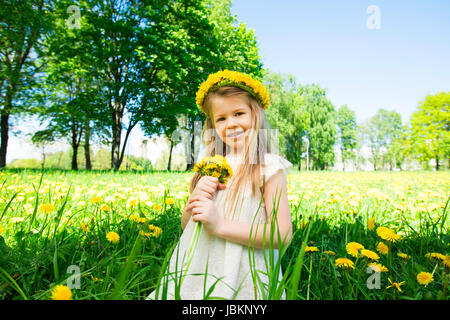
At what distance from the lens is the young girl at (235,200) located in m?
1.08

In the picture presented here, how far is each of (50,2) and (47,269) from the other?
17443mm

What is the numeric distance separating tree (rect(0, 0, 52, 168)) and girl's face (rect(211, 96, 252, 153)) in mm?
13980

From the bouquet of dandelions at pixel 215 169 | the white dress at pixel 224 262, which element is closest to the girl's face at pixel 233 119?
the white dress at pixel 224 262

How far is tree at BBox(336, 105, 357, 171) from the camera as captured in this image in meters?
42.0

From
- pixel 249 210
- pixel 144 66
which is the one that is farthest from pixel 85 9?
pixel 249 210

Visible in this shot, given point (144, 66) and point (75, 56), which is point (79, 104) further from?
point (144, 66)

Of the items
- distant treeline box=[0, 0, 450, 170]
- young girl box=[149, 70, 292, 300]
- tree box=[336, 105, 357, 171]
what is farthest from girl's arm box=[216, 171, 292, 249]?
tree box=[336, 105, 357, 171]

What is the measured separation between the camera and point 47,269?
1.22m

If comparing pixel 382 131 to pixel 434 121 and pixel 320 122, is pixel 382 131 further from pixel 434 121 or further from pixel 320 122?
pixel 434 121

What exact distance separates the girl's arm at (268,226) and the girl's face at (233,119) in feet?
0.98

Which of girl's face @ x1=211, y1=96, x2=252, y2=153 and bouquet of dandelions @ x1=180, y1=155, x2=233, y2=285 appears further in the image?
girl's face @ x1=211, y1=96, x2=252, y2=153

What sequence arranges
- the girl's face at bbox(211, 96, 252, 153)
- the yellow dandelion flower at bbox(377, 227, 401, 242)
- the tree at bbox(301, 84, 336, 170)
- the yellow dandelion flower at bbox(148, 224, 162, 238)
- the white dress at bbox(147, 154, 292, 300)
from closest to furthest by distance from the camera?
1. the white dress at bbox(147, 154, 292, 300)
2. the yellow dandelion flower at bbox(377, 227, 401, 242)
3. the girl's face at bbox(211, 96, 252, 153)
4. the yellow dandelion flower at bbox(148, 224, 162, 238)
5. the tree at bbox(301, 84, 336, 170)

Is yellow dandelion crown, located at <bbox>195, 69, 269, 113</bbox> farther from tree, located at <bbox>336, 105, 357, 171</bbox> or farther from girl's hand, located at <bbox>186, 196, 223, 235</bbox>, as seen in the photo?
tree, located at <bbox>336, 105, 357, 171</bbox>

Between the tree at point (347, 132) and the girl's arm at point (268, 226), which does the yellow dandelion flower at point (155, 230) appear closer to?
the girl's arm at point (268, 226)
